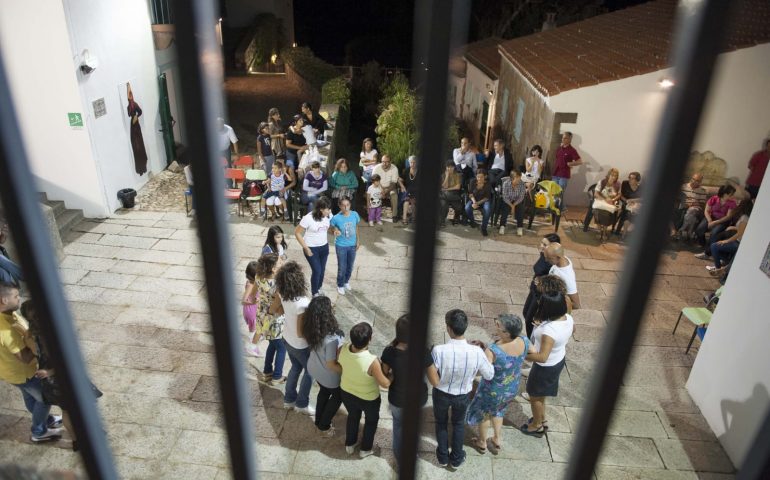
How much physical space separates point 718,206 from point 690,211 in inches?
19.0

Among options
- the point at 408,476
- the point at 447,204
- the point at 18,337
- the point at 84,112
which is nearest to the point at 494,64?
the point at 447,204

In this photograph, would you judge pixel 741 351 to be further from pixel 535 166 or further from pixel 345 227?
pixel 535 166

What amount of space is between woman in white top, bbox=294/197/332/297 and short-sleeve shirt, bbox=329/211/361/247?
130 mm

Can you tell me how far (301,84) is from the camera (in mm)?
18969

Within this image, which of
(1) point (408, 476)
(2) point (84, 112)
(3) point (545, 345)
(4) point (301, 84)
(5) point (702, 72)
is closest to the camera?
(5) point (702, 72)

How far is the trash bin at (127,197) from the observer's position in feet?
31.8

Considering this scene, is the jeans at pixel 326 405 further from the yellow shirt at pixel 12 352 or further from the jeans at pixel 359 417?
the yellow shirt at pixel 12 352

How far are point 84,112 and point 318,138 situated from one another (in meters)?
4.19

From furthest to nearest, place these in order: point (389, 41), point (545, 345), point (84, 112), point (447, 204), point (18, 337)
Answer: point (389, 41) → point (447, 204) → point (84, 112) → point (545, 345) → point (18, 337)

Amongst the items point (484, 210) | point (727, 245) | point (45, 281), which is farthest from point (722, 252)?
point (45, 281)

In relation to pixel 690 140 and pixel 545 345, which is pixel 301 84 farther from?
pixel 690 140

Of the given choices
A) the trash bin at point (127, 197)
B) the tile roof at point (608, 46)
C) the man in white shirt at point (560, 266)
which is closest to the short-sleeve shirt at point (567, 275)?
the man in white shirt at point (560, 266)

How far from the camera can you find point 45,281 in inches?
32.9

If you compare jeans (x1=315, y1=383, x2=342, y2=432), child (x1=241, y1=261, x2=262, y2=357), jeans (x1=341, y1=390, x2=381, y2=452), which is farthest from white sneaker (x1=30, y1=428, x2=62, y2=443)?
jeans (x1=341, y1=390, x2=381, y2=452)
